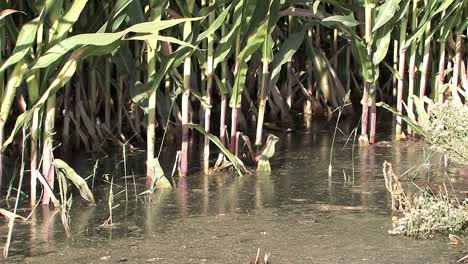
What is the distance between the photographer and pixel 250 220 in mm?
4379

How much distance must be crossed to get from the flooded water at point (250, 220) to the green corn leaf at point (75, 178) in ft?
0.19

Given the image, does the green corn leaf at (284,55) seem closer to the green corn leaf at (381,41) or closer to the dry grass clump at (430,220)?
the green corn leaf at (381,41)

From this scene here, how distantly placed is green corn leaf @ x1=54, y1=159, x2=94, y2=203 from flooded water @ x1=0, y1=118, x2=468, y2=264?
58 mm

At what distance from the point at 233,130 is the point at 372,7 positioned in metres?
1.34

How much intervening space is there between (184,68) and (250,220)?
4.08ft

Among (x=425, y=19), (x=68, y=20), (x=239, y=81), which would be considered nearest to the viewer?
(x=68, y=20)

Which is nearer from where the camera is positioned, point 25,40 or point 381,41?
point 25,40

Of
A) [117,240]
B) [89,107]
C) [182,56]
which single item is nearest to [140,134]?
[89,107]

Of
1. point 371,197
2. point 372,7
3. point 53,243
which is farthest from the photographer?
point 372,7

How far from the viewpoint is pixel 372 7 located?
6.04 m

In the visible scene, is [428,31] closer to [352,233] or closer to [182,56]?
[182,56]

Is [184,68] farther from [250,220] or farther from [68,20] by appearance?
[250,220]

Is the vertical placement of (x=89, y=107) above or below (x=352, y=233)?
above

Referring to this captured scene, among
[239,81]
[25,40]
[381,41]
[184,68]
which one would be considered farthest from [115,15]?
[381,41]
